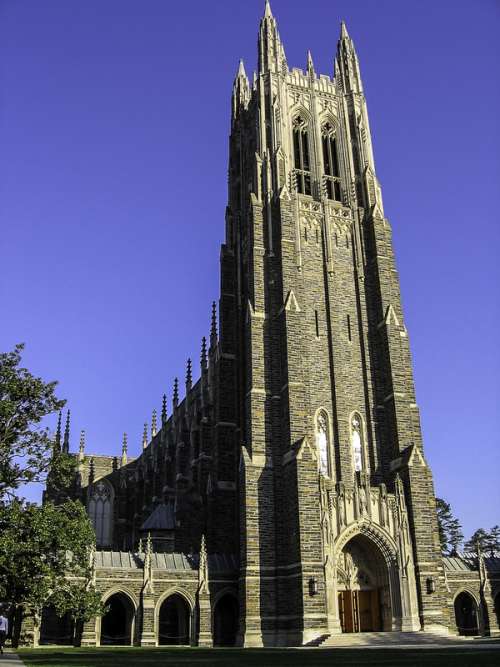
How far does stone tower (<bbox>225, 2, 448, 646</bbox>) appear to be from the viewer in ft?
115

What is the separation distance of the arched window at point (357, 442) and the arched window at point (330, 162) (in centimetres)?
Answer: 1607

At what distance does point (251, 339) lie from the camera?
132 ft

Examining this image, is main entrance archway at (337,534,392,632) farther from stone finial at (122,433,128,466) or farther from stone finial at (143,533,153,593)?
stone finial at (122,433,128,466)

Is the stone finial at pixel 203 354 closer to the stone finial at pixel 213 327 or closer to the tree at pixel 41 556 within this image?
the stone finial at pixel 213 327

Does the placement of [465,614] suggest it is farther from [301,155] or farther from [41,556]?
[301,155]

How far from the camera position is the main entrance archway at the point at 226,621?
3875 centimetres

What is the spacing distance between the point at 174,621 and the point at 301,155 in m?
32.0

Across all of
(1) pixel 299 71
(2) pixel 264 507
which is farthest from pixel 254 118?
(2) pixel 264 507

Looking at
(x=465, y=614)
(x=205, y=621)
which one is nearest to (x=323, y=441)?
(x=205, y=621)

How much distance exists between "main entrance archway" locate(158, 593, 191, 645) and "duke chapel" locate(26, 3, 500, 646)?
15 cm

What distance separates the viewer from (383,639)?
32.5m

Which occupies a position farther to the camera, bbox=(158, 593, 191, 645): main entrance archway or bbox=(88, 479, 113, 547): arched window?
bbox=(88, 479, 113, 547): arched window

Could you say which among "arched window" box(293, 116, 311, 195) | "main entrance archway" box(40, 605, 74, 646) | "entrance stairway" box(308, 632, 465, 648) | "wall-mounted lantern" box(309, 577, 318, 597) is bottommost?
"entrance stairway" box(308, 632, 465, 648)

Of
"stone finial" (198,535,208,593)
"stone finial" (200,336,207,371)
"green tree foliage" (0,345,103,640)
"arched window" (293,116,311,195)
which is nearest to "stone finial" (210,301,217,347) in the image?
"stone finial" (200,336,207,371)
